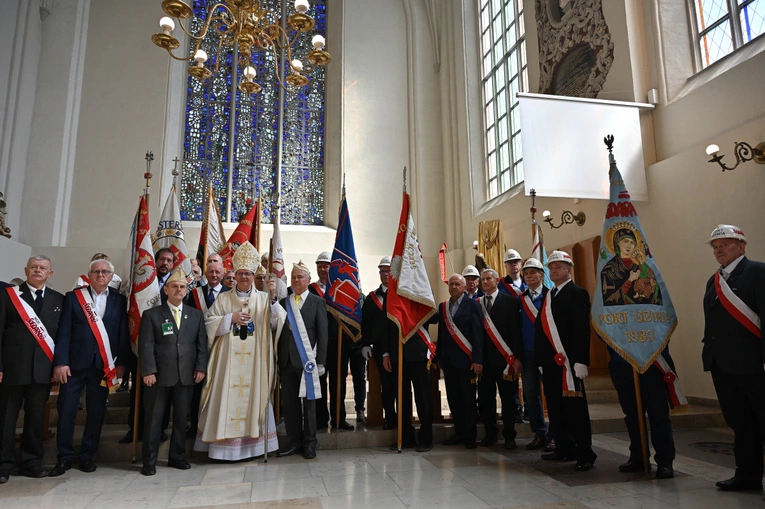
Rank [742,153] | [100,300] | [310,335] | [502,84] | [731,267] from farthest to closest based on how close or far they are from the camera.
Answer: [502,84] < [742,153] < [310,335] < [100,300] < [731,267]

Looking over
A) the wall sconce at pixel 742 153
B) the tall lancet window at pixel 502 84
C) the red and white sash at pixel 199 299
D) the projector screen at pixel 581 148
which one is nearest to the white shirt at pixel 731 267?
the wall sconce at pixel 742 153

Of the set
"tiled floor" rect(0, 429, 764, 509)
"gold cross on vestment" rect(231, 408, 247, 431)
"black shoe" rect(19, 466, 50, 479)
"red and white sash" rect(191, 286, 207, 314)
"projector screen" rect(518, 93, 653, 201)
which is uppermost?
"projector screen" rect(518, 93, 653, 201)

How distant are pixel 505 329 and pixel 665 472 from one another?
1506 mm

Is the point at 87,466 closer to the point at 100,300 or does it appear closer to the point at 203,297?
the point at 100,300

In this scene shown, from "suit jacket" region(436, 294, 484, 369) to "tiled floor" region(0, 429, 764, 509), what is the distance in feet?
2.50

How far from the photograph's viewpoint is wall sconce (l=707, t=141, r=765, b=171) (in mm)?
4602

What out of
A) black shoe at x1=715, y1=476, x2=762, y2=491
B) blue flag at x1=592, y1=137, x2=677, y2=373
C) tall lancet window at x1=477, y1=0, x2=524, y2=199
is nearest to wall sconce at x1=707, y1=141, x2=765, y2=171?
blue flag at x1=592, y1=137, x2=677, y2=373

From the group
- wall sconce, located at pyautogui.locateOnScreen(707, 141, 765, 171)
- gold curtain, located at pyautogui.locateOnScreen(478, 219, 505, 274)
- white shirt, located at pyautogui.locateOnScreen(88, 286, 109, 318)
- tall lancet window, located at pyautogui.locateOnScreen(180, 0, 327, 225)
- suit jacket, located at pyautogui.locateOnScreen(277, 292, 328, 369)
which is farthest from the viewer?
tall lancet window, located at pyautogui.locateOnScreen(180, 0, 327, 225)

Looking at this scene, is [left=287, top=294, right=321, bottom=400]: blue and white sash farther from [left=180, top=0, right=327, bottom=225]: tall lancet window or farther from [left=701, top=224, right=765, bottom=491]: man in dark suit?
[left=180, top=0, right=327, bottom=225]: tall lancet window

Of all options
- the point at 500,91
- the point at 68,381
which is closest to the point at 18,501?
the point at 68,381

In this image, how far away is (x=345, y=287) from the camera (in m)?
4.79

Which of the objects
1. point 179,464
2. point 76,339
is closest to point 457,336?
point 179,464

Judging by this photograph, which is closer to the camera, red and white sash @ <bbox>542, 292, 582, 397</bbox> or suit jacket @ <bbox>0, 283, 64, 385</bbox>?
suit jacket @ <bbox>0, 283, 64, 385</bbox>

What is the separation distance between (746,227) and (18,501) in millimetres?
6026
